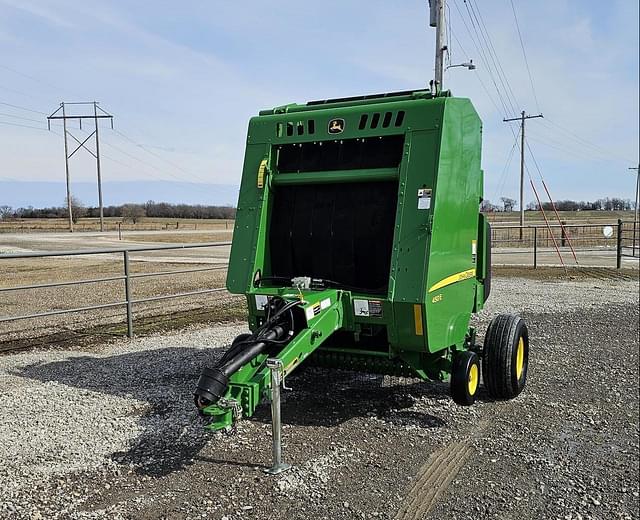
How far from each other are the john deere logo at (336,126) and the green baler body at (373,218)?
1 centimetres

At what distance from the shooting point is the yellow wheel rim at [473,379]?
509cm

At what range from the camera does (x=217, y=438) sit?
461 centimetres

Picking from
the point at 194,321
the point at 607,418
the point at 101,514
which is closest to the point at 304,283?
the point at 101,514

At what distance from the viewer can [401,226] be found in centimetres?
465

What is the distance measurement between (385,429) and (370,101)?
290 cm

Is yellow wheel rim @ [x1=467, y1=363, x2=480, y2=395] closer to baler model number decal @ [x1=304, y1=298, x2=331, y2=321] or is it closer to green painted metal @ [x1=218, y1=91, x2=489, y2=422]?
green painted metal @ [x1=218, y1=91, x2=489, y2=422]

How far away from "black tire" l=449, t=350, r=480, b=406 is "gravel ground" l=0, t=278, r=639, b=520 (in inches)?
9.5

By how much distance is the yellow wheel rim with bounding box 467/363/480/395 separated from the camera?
5.09 meters

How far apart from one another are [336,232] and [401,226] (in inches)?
29.9

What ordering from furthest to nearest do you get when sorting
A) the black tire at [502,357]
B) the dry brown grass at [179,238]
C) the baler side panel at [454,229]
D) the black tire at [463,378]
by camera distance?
1. the dry brown grass at [179,238]
2. the black tire at [502,357]
3. the black tire at [463,378]
4. the baler side panel at [454,229]

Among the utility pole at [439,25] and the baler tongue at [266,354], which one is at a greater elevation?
the utility pole at [439,25]

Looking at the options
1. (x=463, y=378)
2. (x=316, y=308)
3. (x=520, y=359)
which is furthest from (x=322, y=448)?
(x=520, y=359)

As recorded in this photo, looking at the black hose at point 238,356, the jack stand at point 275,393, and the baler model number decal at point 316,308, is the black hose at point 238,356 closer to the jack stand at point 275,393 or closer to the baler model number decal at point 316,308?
the baler model number decal at point 316,308

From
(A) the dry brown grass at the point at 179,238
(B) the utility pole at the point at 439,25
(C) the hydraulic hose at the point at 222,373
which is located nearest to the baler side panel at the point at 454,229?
(C) the hydraulic hose at the point at 222,373
